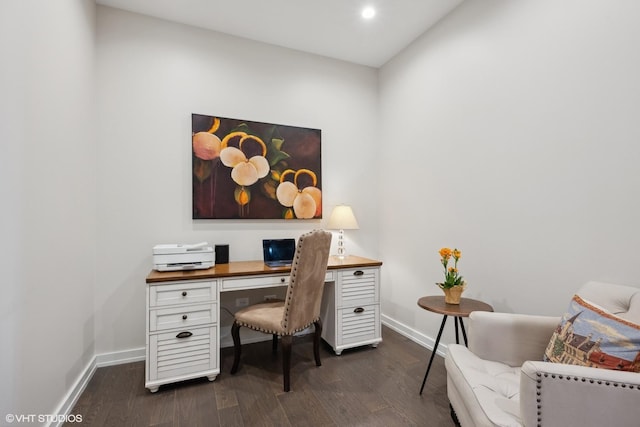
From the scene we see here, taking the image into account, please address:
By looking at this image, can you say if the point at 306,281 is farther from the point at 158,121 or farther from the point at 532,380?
the point at 158,121

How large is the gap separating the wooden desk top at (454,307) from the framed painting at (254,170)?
1475 millimetres

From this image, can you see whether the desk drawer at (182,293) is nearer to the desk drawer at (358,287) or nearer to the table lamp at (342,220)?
the desk drawer at (358,287)

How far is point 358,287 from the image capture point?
2.70 meters

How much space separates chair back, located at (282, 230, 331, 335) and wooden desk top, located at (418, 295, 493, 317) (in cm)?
77

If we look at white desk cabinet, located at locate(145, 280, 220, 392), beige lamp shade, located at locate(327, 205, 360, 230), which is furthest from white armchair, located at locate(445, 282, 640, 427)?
white desk cabinet, located at locate(145, 280, 220, 392)

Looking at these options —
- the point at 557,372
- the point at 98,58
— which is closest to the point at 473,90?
the point at 557,372

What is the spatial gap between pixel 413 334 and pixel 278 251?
157 centimetres

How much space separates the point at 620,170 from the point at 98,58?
11.9ft

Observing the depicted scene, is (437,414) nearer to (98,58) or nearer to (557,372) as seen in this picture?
(557,372)

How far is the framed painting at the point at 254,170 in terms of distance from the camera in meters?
2.70

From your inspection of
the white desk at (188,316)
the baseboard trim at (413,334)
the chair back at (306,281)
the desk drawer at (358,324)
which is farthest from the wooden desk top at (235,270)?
the baseboard trim at (413,334)

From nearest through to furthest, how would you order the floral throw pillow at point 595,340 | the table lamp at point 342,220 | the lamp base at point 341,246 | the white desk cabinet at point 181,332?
1. the floral throw pillow at point 595,340
2. the white desk cabinet at point 181,332
3. the table lamp at point 342,220
4. the lamp base at point 341,246

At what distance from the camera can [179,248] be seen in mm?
2264

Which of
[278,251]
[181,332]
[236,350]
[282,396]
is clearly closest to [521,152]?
[278,251]
